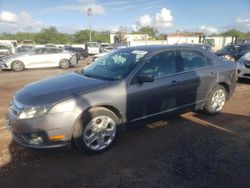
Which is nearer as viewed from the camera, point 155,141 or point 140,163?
point 140,163

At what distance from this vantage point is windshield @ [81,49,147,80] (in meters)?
3.94

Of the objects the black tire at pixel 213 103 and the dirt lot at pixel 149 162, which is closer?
the dirt lot at pixel 149 162

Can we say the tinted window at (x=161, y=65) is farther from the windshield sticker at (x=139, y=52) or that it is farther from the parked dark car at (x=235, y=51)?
Answer: the parked dark car at (x=235, y=51)

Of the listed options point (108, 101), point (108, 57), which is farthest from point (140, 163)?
point (108, 57)

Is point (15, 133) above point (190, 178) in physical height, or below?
above

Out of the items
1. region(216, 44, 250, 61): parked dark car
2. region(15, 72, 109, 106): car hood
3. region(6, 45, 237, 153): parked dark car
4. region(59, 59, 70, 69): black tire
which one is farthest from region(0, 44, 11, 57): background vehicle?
Result: region(15, 72, 109, 106): car hood

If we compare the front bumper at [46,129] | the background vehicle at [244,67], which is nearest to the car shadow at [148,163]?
the front bumper at [46,129]

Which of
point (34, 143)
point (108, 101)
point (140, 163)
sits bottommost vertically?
point (140, 163)

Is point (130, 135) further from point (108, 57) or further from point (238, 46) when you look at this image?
point (238, 46)

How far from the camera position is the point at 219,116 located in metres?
5.31

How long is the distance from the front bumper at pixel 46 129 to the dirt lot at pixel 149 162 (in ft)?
0.53

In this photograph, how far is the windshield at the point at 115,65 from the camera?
394cm

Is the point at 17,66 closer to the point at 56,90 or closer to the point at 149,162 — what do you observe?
the point at 56,90

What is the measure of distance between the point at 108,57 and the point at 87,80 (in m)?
1.07
